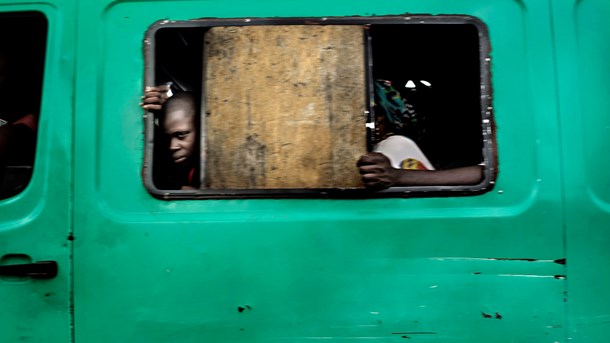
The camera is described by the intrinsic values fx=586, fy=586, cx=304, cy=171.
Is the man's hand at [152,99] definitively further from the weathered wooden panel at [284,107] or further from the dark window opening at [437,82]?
the dark window opening at [437,82]

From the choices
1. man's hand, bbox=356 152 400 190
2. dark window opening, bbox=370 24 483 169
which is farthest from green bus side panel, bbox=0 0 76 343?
dark window opening, bbox=370 24 483 169

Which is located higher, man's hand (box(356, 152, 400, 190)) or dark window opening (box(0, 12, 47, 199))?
dark window opening (box(0, 12, 47, 199))

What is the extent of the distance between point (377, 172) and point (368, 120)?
0.22 m

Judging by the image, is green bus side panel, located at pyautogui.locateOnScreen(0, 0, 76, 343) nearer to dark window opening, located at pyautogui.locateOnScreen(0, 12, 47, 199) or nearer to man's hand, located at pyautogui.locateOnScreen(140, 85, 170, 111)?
dark window opening, located at pyautogui.locateOnScreen(0, 12, 47, 199)

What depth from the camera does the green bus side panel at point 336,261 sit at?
213 cm

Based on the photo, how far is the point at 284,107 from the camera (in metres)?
2.27

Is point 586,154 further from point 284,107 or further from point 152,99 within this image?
point 152,99

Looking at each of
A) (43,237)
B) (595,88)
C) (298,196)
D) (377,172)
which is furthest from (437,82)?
(43,237)

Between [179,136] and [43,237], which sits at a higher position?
[179,136]

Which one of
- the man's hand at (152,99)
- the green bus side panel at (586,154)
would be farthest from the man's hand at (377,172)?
the man's hand at (152,99)

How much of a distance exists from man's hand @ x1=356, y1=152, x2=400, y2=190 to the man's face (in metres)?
0.72

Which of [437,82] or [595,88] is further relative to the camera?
[437,82]

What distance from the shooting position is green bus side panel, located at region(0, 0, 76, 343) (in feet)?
7.14

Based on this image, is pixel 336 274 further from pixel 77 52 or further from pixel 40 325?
pixel 77 52
